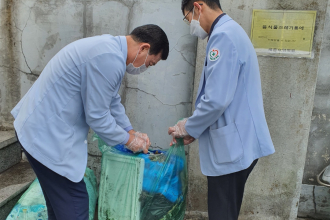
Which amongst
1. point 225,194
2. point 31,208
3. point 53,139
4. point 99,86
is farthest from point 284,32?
point 31,208

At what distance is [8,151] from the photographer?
283 cm

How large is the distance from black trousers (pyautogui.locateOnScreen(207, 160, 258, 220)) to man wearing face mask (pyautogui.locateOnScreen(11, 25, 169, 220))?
70cm

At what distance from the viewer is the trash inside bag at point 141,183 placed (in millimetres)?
2137

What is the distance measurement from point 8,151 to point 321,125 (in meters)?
3.00

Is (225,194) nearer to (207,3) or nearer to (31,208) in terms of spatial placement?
(207,3)

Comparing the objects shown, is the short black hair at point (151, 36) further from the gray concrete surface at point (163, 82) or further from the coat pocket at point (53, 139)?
the gray concrete surface at point (163, 82)

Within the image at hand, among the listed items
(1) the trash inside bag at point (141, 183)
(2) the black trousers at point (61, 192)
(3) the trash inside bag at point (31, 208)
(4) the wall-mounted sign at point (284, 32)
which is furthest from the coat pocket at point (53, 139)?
(4) the wall-mounted sign at point (284, 32)

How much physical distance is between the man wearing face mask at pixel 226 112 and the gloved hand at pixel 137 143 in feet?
1.20

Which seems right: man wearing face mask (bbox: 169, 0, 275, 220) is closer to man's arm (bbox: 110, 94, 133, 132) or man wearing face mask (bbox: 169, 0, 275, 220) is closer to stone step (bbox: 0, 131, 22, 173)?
man's arm (bbox: 110, 94, 133, 132)

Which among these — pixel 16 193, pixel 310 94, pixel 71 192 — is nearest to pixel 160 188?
pixel 71 192

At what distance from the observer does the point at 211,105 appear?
158cm

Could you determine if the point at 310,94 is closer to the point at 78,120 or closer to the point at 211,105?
the point at 211,105

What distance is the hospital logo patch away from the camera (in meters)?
1.55

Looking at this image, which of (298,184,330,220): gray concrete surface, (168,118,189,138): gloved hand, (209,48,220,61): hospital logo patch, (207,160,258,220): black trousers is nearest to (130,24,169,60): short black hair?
(209,48,220,61): hospital logo patch
